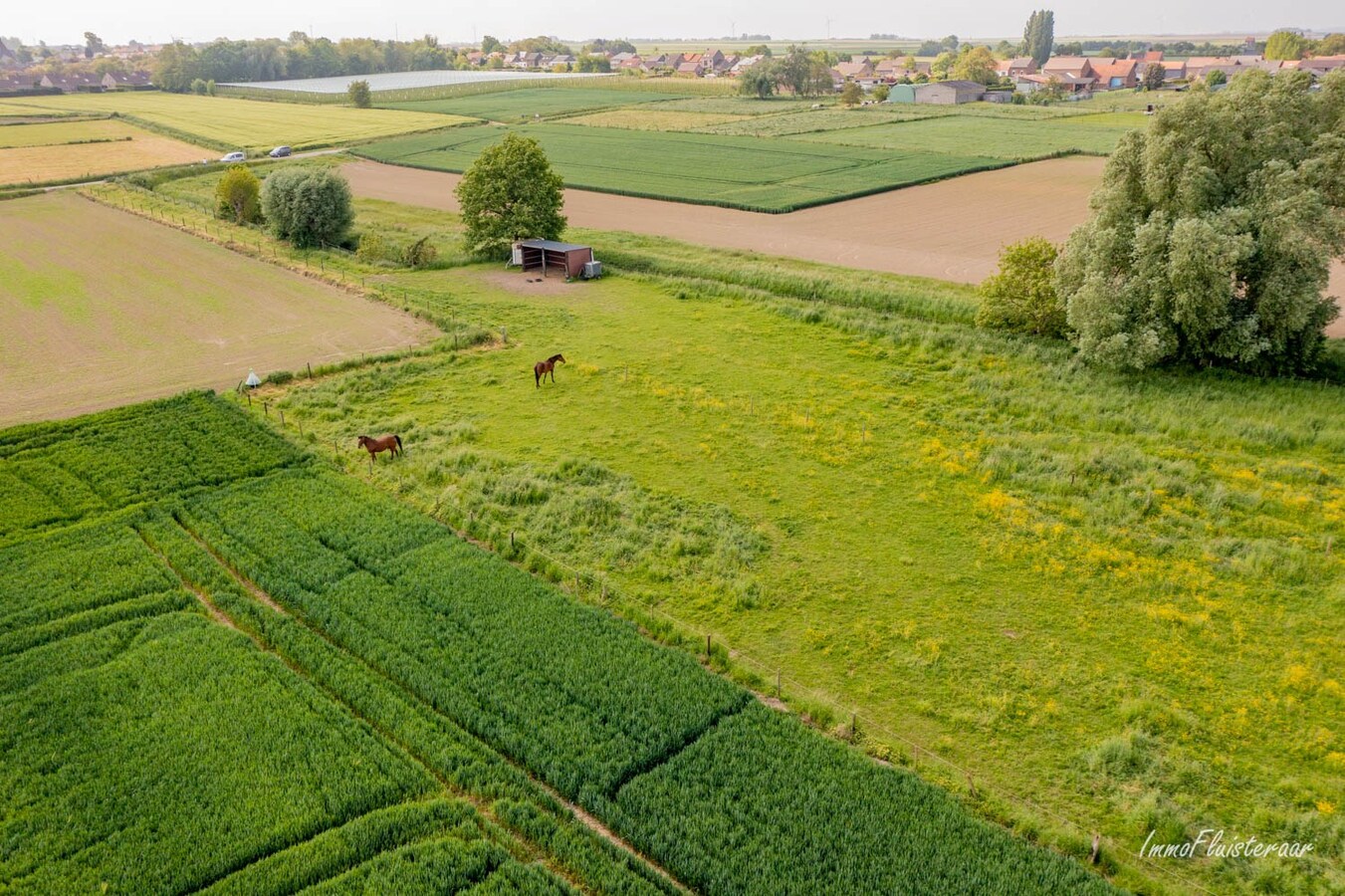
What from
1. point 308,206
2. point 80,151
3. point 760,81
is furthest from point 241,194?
point 760,81

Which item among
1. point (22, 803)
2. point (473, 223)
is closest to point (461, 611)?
point (22, 803)

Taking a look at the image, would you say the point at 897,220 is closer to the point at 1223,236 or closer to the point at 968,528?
the point at 1223,236

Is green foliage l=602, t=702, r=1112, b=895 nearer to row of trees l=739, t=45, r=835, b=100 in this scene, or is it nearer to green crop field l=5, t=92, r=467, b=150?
green crop field l=5, t=92, r=467, b=150

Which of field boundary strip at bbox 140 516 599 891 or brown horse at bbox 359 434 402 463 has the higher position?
brown horse at bbox 359 434 402 463

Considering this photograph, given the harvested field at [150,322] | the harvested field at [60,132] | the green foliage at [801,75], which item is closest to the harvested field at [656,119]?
the green foliage at [801,75]

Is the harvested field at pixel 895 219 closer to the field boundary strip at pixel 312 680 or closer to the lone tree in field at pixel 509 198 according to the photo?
the lone tree in field at pixel 509 198

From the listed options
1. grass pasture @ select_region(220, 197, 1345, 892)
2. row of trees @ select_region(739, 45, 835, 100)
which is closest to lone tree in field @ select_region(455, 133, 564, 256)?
grass pasture @ select_region(220, 197, 1345, 892)
